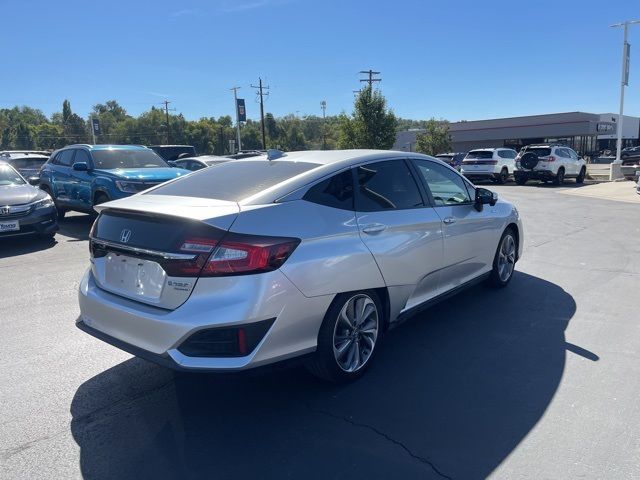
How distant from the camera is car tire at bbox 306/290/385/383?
11.2 feet

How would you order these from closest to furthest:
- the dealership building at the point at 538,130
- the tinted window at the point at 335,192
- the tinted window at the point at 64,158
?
the tinted window at the point at 335,192
the tinted window at the point at 64,158
the dealership building at the point at 538,130

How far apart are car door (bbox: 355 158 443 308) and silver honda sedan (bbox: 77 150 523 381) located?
0.04 feet

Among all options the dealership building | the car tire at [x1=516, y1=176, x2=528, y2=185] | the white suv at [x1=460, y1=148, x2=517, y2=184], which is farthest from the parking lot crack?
the dealership building

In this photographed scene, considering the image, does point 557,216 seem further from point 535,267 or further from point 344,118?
point 344,118

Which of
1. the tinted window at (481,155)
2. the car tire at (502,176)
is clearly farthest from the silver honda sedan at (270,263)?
the car tire at (502,176)

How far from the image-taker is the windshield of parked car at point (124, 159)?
10530 mm

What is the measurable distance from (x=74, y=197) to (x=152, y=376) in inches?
328

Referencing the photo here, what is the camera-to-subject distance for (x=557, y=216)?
1247 centimetres

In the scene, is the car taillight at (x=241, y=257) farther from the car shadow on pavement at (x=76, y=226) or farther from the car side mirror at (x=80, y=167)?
the car side mirror at (x=80, y=167)

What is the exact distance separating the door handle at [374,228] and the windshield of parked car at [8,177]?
835cm

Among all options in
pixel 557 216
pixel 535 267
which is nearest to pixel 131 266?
pixel 535 267

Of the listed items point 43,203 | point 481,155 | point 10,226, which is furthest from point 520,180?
point 10,226

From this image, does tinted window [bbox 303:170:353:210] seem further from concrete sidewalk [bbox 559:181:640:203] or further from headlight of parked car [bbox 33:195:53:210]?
concrete sidewalk [bbox 559:181:640:203]

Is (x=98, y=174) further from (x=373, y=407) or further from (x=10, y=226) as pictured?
(x=373, y=407)
